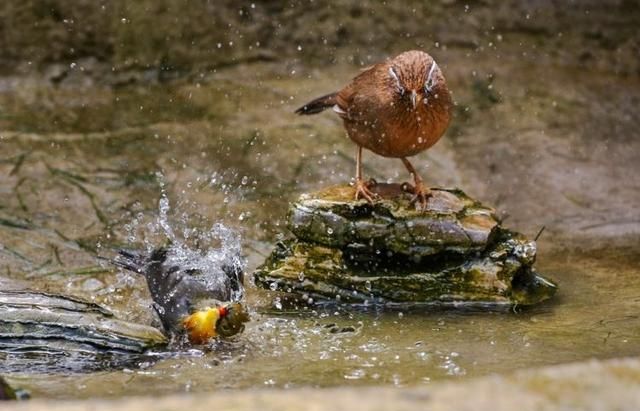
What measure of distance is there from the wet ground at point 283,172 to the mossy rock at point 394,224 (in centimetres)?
38

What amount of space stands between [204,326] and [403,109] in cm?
160


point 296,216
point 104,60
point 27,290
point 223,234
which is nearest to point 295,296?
point 296,216

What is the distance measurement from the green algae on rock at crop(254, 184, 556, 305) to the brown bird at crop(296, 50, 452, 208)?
0.49 feet

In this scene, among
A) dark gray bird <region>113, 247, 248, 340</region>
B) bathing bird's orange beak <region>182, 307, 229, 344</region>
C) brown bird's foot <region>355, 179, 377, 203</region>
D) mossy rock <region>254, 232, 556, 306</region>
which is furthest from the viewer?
brown bird's foot <region>355, 179, 377, 203</region>

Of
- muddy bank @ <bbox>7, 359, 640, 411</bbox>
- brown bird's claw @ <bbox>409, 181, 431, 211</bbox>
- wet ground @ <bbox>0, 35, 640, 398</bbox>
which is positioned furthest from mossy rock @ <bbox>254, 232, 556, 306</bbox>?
muddy bank @ <bbox>7, 359, 640, 411</bbox>

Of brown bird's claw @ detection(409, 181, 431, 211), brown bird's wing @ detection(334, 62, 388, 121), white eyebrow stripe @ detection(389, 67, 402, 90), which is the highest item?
white eyebrow stripe @ detection(389, 67, 402, 90)

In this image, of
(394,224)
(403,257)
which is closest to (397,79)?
(394,224)

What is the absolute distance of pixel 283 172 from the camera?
23.5 feet

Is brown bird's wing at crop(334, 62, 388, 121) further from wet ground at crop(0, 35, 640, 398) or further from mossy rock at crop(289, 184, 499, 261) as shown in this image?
wet ground at crop(0, 35, 640, 398)

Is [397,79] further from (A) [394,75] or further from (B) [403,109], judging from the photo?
(B) [403,109]

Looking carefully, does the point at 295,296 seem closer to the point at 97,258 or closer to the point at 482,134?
the point at 97,258

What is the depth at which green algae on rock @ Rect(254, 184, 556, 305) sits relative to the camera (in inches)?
216

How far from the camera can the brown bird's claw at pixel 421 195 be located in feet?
18.4

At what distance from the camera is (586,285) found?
5.72m
